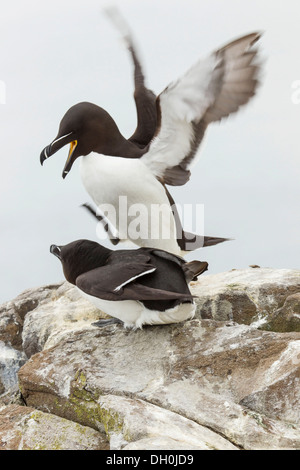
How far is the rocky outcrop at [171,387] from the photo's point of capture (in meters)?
4.66

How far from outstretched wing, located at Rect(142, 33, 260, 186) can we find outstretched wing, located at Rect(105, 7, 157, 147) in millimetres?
866

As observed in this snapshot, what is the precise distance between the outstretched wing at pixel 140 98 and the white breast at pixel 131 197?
1.12m

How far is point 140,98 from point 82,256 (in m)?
3.38

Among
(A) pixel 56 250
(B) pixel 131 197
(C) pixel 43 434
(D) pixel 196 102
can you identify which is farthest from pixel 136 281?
(D) pixel 196 102

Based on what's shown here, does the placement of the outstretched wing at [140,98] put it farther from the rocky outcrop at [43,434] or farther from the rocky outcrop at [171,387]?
the rocky outcrop at [43,434]

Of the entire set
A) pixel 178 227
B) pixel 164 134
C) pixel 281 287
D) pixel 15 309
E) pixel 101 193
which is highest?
pixel 164 134

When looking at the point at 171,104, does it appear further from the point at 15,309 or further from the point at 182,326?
the point at 15,309

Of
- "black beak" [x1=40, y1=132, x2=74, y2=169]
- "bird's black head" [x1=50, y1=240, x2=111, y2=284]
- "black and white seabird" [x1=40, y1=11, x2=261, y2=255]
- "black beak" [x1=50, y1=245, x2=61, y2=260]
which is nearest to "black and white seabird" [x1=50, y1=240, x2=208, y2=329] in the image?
"bird's black head" [x1=50, y1=240, x2=111, y2=284]

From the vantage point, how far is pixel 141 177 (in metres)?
7.63

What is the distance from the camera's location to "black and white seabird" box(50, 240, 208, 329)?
5.66m

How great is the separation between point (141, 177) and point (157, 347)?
2423mm

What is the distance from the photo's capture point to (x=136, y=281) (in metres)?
5.88

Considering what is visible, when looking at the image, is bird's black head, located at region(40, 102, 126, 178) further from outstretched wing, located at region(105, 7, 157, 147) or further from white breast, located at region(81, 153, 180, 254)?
outstretched wing, located at region(105, 7, 157, 147)
